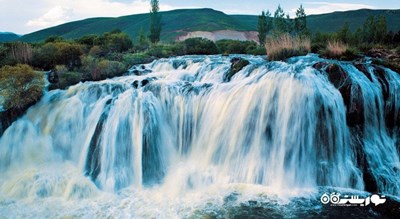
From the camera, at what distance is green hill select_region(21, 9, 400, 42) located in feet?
322

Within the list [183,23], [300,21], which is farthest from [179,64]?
[183,23]

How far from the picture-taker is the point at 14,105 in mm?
12656

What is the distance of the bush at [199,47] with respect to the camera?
26.5 meters

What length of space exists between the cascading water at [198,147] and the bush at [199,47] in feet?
45.7

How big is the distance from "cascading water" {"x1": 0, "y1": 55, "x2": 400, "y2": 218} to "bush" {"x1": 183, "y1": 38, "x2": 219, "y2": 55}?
13935 mm

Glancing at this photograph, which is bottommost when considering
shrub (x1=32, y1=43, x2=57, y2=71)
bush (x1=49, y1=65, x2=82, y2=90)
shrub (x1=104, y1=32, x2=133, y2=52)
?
Answer: bush (x1=49, y1=65, x2=82, y2=90)

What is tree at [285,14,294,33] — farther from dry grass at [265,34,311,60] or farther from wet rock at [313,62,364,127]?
wet rock at [313,62,364,127]

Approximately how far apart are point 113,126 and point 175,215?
424 cm

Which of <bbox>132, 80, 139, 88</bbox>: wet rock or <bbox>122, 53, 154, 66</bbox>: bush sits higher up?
<bbox>122, 53, 154, 66</bbox>: bush

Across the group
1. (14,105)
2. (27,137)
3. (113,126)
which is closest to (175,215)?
(113,126)

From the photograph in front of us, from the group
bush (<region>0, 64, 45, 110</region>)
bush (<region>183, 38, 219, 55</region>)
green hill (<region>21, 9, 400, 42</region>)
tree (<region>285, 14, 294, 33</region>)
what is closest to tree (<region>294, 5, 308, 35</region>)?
tree (<region>285, 14, 294, 33</region>)

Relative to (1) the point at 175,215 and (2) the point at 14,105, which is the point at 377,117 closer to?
(1) the point at 175,215

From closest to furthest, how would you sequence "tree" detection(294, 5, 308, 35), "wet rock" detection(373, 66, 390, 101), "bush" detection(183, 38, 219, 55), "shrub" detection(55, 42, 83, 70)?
"wet rock" detection(373, 66, 390, 101), "shrub" detection(55, 42, 83, 70), "bush" detection(183, 38, 219, 55), "tree" detection(294, 5, 308, 35)

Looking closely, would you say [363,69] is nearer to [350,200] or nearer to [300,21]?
Result: [350,200]
